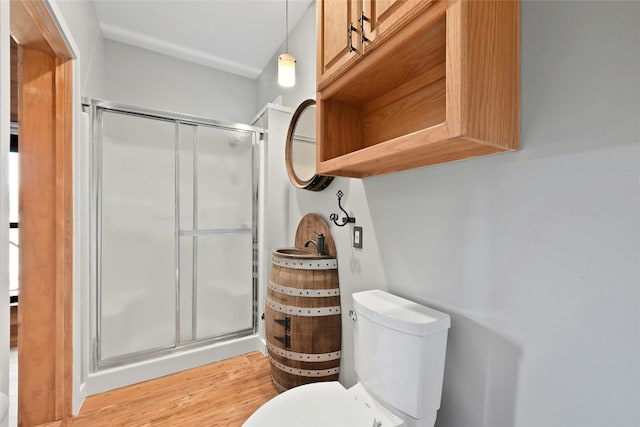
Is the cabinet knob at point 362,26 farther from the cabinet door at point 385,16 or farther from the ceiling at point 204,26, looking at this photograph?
the ceiling at point 204,26

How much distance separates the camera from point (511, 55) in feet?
2.54

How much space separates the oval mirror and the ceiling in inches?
33.0

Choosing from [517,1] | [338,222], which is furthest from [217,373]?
[517,1]

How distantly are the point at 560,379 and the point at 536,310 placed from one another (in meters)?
0.17

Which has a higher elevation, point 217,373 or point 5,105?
point 5,105

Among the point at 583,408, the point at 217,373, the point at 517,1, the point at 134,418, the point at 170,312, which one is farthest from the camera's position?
the point at 170,312

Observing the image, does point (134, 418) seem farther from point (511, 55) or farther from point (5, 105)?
point (511, 55)

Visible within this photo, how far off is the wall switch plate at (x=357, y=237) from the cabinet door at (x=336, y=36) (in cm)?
70

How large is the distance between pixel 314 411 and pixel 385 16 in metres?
1.28

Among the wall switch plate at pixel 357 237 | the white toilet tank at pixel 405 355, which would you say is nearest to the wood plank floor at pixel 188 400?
the white toilet tank at pixel 405 355

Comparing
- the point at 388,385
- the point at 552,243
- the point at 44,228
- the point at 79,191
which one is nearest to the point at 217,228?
the point at 79,191

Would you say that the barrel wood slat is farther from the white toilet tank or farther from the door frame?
the door frame

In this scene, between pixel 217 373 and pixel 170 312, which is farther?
pixel 170 312

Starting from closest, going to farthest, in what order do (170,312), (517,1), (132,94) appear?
(517,1), (170,312), (132,94)
